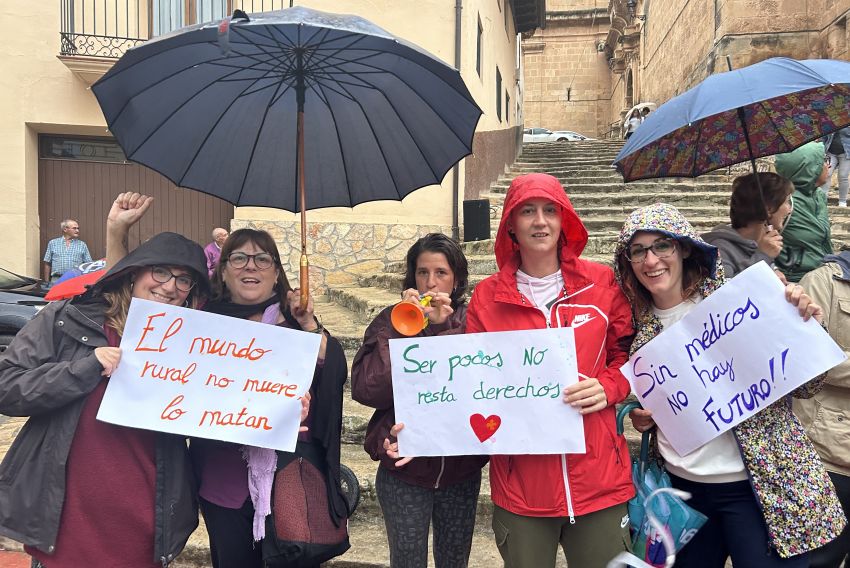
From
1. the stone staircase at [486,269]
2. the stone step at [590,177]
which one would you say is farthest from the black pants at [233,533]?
the stone step at [590,177]

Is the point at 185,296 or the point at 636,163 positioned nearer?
the point at 185,296

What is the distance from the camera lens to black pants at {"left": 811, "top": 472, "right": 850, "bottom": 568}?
2227 mm

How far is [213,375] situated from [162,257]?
44 centimetres

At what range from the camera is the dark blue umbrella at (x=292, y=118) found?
2188 millimetres

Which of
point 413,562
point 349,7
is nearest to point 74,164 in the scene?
point 349,7

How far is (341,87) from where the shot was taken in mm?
2404

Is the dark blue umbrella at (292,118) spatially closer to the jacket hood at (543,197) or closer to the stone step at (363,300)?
the jacket hood at (543,197)

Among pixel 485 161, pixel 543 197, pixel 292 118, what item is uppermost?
pixel 485 161

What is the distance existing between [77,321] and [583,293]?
66.8 inches

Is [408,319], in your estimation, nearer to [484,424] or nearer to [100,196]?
[484,424]

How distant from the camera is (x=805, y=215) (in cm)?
294

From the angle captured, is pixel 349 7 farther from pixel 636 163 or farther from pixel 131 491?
pixel 131 491

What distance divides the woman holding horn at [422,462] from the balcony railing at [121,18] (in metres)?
7.82

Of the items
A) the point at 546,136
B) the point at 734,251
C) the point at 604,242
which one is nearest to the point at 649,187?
the point at 604,242
